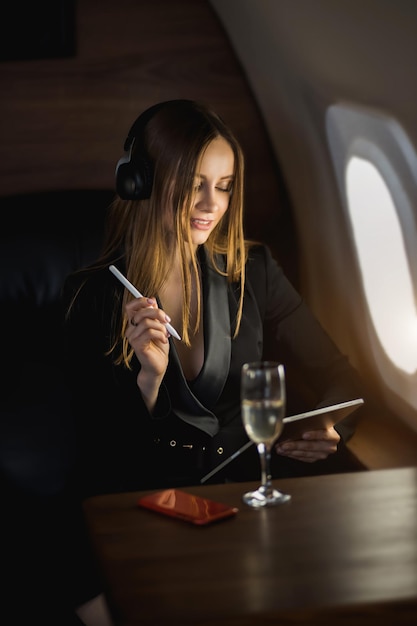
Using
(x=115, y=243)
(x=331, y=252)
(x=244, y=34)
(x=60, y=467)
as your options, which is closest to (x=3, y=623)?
(x=60, y=467)

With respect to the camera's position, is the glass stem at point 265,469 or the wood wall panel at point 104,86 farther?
the wood wall panel at point 104,86

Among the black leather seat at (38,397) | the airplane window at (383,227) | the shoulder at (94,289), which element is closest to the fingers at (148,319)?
the shoulder at (94,289)

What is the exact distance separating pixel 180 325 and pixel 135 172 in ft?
1.16

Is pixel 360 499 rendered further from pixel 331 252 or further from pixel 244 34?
pixel 244 34

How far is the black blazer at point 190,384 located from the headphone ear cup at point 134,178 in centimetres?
21

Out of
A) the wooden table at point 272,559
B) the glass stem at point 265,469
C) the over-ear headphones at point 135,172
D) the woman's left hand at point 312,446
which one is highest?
the over-ear headphones at point 135,172

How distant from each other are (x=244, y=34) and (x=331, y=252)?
651 mm

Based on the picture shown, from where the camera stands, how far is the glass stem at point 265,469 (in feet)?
4.16

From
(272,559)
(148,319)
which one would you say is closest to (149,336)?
(148,319)

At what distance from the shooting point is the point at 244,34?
255 centimetres

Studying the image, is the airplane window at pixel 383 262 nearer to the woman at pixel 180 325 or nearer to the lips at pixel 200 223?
the woman at pixel 180 325

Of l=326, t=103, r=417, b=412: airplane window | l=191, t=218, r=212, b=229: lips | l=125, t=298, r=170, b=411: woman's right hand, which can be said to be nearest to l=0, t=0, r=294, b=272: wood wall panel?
l=326, t=103, r=417, b=412: airplane window

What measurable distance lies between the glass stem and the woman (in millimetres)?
431

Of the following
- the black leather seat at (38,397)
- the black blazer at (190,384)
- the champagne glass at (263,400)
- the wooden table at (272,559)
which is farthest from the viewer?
the black leather seat at (38,397)
